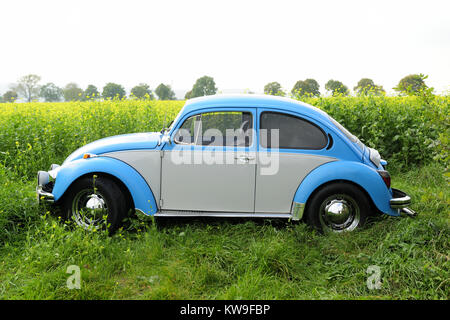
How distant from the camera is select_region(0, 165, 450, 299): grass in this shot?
3.87 m

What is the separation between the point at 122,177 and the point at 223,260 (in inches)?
67.9

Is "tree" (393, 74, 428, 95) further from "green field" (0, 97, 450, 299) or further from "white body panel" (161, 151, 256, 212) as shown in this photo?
"white body panel" (161, 151, 256, 212)

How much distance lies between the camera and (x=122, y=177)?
495cm

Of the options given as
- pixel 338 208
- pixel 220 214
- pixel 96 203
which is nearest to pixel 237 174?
pixel 220 214

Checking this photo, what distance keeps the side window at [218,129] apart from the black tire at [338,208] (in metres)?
1.18

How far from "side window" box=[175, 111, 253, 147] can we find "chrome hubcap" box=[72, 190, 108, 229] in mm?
1290

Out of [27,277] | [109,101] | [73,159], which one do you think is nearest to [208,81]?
[109,101]

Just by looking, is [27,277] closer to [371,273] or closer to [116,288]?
[116,288]

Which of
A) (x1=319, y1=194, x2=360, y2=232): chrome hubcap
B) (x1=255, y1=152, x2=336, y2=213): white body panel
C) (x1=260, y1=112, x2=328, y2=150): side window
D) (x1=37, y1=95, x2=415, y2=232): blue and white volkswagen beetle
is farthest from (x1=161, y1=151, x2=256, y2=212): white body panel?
(x1=319, y1=194, x2=360, y2=232): chrome hubcap

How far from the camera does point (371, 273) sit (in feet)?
13.5

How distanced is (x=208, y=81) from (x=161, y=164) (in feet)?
54.8

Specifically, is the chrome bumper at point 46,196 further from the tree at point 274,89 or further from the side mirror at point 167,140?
the tree at point 274,89

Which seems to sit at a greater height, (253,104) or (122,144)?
(253,104)

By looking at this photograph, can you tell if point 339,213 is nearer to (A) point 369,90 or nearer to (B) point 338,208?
(B) point 338,208
